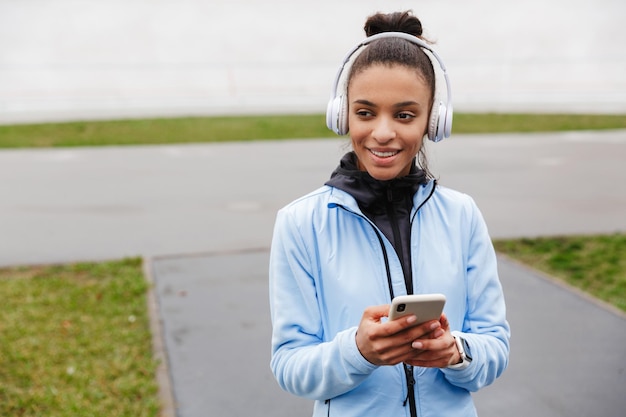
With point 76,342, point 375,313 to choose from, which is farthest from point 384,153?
point 76,342

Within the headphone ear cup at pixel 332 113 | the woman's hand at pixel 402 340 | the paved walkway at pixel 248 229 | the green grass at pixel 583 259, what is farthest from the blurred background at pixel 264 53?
the woman's hand at pixel 402 340

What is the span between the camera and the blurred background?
20516 mm

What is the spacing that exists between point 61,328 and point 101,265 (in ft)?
4.52

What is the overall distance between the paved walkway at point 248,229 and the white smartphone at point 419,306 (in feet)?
7.82

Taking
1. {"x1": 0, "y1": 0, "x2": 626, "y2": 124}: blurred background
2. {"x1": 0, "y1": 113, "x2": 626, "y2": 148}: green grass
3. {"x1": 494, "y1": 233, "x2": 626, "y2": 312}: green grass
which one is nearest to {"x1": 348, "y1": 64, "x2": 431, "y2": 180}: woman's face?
{"x1": 494, "y1": 233, "x2": 626, "y2": 312}: green grass

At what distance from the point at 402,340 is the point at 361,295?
0.25m

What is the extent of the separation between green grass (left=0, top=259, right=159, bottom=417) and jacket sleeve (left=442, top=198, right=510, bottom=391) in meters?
2.23

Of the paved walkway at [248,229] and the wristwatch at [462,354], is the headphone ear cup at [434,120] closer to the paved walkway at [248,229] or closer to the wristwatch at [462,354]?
the wristwatch at [462,354]

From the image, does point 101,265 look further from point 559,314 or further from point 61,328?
point 559,314

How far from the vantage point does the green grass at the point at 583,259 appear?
5556 millimetres

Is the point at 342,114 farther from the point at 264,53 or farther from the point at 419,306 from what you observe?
the point at 264,53

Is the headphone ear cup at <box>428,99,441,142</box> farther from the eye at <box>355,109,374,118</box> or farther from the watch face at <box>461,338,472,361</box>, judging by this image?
the watch face at <box>461,338,472,361</box>

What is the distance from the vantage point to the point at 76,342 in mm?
4496

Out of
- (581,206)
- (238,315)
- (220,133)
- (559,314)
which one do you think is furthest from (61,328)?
(220,133)
